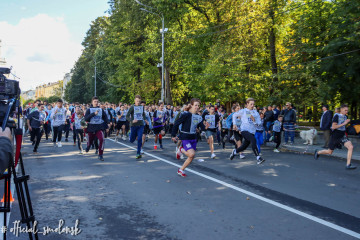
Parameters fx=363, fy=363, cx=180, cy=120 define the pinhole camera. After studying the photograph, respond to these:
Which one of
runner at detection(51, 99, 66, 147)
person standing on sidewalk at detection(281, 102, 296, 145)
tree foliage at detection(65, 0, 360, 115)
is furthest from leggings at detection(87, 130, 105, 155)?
tree foliage at detection(65, 0, 360, 115)

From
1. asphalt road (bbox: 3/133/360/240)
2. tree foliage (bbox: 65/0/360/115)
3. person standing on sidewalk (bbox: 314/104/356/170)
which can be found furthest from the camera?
tree foliage (bbox: 65/0/360/115)

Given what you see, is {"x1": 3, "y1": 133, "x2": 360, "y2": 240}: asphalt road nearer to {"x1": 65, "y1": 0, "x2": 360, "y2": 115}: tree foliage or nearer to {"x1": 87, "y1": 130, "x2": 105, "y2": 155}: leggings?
{"x1": 87, "y1": 130, "x2": 105, "y2": 155}: leggings

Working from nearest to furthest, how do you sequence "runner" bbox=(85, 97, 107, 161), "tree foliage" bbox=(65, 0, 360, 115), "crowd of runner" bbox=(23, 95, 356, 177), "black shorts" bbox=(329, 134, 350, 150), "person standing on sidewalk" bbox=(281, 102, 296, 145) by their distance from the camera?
"crowd of runner" bbox=(23, 95, 356, 177) < "black shorts" bbox=(329, 134, 350, 150) < "runner" bbox=(85, 97, 107, 161) < "tree foliage" bbox=(65, 0, 360, 115) < "person standing on sidewalk" bbox=(281, 102, 296, 145)

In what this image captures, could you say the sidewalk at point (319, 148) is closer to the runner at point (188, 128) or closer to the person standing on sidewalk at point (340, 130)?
the person standing on sidewalk at point (340, 130)

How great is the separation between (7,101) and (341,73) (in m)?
15.5

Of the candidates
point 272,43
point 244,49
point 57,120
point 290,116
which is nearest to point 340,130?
point 290,116

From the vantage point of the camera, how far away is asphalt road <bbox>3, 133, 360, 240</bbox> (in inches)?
180

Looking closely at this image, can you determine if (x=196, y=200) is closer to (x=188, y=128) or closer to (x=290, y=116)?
(x=188, y=128)

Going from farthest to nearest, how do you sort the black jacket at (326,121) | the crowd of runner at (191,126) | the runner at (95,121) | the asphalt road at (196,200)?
the black jacket at (326,121) < the runner at (95,121) < the crowd of runner at (191,126) < the asphalt road at (196,200)

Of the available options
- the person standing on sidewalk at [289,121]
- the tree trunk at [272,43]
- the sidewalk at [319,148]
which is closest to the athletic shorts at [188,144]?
the sidewalk at [319,148]

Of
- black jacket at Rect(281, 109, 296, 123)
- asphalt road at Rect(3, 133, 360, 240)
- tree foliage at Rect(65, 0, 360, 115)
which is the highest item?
tree foliage at Rect(65, 0, 360, 115)

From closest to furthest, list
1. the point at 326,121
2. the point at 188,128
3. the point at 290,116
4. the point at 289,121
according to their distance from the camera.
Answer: the point at 188,128 → the point at 326,121 → the point at 290,116 → the point at 289,121

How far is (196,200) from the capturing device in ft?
19.9

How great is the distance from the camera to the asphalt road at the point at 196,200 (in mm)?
4574
